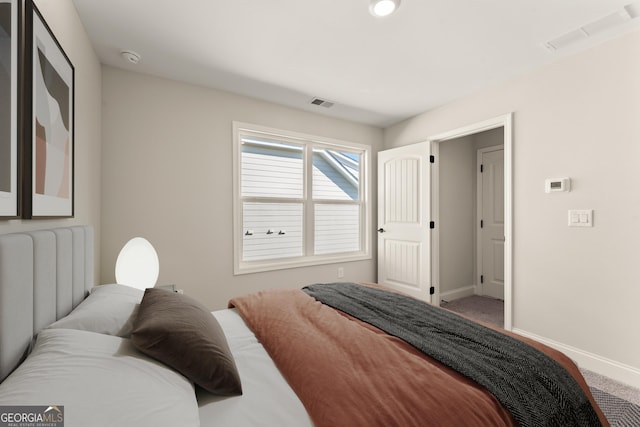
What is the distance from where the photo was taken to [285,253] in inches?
137

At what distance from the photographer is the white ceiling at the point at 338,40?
1.82 m

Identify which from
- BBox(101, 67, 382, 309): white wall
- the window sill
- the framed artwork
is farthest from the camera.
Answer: the window sill

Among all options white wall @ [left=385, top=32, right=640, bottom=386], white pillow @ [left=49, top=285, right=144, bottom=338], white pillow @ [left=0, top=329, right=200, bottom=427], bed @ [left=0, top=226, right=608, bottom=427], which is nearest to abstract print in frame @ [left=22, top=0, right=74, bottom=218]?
bed @ [left=0, top=226, right=608, bottom=427]

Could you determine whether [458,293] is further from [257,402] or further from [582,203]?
[257,402]

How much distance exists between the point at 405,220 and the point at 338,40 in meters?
2.36

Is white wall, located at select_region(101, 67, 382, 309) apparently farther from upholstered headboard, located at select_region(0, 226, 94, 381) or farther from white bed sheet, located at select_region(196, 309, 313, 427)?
white bed sheet, located at select_region(196, 309, 313, 427)

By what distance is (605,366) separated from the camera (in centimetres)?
216

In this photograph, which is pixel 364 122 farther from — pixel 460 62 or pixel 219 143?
pixel 219 143

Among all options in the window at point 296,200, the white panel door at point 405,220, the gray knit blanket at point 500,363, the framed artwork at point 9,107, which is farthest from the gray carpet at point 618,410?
the framed artwork at point 9,107

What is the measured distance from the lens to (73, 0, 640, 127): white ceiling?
1815mm

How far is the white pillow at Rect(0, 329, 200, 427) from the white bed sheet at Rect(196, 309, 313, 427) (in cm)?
10

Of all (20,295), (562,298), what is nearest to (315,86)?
(20,295)

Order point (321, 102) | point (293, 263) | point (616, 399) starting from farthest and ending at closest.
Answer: point (293, 263) → point (321, 102) → point (616, 399)

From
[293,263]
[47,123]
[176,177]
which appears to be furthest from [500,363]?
[176,177]
